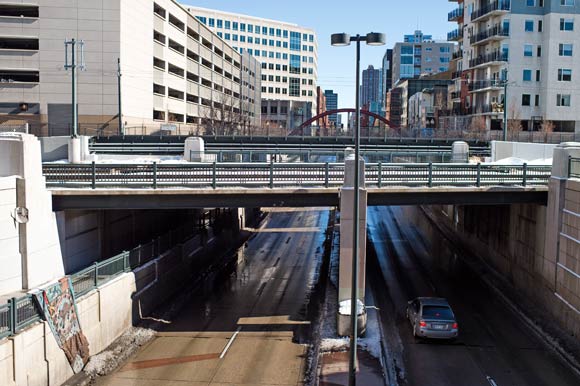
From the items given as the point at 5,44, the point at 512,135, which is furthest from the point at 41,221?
the point at 512,135

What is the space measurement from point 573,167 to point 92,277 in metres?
20.2

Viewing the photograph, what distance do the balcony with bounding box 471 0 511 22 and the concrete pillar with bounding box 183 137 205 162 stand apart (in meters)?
48.8

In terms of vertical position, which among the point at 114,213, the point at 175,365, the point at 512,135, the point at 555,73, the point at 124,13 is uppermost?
the point at 124,13

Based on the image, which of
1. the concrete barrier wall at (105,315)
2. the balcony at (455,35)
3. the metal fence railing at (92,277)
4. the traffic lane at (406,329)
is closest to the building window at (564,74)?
the balcony at (455,35)

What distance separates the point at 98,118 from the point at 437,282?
155 ft

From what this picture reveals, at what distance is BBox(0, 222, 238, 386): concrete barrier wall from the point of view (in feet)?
57.1

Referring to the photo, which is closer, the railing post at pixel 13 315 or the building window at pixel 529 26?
the railing post at pixel 13 315

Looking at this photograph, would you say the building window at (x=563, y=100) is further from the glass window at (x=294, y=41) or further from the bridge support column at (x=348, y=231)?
the glass window at (x=294, y=41)

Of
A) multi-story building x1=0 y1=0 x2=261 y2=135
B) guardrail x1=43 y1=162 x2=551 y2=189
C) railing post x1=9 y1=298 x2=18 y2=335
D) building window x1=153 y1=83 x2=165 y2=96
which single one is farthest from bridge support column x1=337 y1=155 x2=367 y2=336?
building window x1=153 y1=83 x2=165 y2=96

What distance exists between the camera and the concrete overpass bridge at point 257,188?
82.4 ft

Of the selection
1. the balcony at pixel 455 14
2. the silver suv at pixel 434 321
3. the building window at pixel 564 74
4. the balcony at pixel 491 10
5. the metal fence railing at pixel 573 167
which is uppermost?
the balcony at pixel 455 14

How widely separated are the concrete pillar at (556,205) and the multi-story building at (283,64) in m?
136

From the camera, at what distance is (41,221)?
23.2 meters

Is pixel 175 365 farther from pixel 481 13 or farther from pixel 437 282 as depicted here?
pixel 481 13
